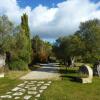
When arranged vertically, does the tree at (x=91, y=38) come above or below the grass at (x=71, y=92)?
above

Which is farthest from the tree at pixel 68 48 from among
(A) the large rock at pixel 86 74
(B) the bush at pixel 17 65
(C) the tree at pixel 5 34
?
(A) the large rock at pixel 86 74

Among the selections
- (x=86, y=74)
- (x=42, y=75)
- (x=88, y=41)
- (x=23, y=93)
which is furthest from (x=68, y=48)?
(x=23, y=93)

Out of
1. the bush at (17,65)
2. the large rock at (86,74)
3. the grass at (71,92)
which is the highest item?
the bush at (17,65)

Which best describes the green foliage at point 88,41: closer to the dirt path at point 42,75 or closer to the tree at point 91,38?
the tree at point 91,38

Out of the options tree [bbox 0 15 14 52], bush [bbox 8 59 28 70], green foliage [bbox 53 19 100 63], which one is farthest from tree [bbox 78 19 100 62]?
tree [bbox 0 15 14 52]

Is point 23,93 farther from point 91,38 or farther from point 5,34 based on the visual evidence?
point 91,38

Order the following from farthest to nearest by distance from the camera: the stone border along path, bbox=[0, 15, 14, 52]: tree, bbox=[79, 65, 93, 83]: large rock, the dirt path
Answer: bbox=[0, 15, 14, 52]: tree, the dirt path, bbox=[79, 65, 93, 83]: large rock, the stone border along path

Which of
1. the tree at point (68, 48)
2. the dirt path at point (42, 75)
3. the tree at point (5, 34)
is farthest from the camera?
the tree at point (68, 48)

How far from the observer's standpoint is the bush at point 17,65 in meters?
39.4

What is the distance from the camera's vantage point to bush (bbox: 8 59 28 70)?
129 ft

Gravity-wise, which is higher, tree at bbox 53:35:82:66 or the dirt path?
tree at bbox 53:35:82:66

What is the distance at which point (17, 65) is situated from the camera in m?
40.0

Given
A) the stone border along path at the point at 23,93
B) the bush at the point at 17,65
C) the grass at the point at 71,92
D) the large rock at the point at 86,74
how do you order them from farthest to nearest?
1. the bush at the point at 17,65
2. the large rock at the point at 86,74
3. the grass at the point at 71,92
4. the stone border along path at the point at 23,93

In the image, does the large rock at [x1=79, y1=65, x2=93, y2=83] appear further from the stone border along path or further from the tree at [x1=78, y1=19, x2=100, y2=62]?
the tree at [x1=78, y1=19, x2=100, y2=62]
